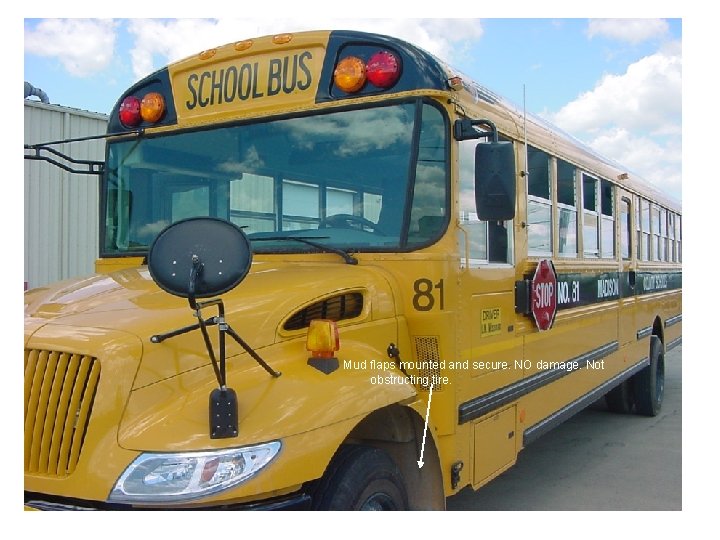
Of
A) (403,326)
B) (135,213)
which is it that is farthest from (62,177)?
(403,326)

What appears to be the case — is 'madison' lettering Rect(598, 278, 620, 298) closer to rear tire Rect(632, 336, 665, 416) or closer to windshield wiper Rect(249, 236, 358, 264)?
rear tire Rect(632, 336, 665, 416)

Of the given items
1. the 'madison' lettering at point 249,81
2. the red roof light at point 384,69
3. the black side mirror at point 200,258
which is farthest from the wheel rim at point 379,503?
the 'madison' lettering at point 249,81

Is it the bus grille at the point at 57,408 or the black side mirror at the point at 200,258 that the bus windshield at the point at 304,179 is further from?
the bus grille at the point at 57,408

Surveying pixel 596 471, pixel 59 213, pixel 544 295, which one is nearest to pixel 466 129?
pixel 544 295

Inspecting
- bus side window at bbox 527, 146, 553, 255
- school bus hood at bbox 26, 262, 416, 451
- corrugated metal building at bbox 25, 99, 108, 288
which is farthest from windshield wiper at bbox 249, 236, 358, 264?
corrugated metal building at bbox 25, 99, 108, 288

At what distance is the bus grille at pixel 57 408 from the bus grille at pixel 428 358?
1468 millimetres

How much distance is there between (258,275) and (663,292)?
5953 mm

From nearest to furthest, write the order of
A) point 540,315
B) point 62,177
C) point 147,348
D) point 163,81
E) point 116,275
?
point 147,348, point 116,275, point 163,81, point 540,315, point 62,177

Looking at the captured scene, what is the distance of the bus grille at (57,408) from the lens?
90.3 inches

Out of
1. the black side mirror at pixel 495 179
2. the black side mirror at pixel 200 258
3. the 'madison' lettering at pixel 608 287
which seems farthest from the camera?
the 'madison' lettering at pixel 608 287

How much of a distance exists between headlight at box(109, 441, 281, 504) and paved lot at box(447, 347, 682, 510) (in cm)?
241

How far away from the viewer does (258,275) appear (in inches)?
121
